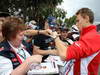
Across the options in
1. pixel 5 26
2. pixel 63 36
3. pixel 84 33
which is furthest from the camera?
pixel 63 36

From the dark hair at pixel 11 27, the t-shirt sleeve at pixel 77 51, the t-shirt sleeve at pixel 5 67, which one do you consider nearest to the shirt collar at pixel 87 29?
the t-shirt sleeve at pixel 77 51

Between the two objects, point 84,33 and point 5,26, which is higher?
point 5,26

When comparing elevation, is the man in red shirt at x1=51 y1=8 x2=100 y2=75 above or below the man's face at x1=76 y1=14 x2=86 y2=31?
below

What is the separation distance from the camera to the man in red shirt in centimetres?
400

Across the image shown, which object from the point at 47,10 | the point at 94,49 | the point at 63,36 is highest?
the point at 94,49

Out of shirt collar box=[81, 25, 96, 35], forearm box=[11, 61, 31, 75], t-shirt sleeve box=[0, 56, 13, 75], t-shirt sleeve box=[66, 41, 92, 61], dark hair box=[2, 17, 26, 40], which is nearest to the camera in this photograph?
forearm box=[11, 61, 31, 75]

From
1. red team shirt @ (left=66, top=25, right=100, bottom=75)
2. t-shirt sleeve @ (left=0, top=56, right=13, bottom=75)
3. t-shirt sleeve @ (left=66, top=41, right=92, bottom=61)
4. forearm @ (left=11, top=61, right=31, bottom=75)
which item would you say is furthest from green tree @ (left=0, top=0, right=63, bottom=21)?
forearm @ (left=11, top=61, right=31, bottom=75)

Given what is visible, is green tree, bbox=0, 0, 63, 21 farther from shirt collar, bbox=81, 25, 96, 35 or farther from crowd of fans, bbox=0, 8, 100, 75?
shirt collar, bbox=81, 25, 96, 35

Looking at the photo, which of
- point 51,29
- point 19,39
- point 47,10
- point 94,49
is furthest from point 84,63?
point 47,10

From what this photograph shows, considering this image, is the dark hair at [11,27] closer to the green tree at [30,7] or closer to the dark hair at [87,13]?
the dark hair at [87,13]

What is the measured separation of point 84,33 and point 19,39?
1176mm

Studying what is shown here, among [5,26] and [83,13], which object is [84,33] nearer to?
[83,13]

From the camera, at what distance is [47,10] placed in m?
30.4

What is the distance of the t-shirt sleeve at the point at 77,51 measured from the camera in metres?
3.98
